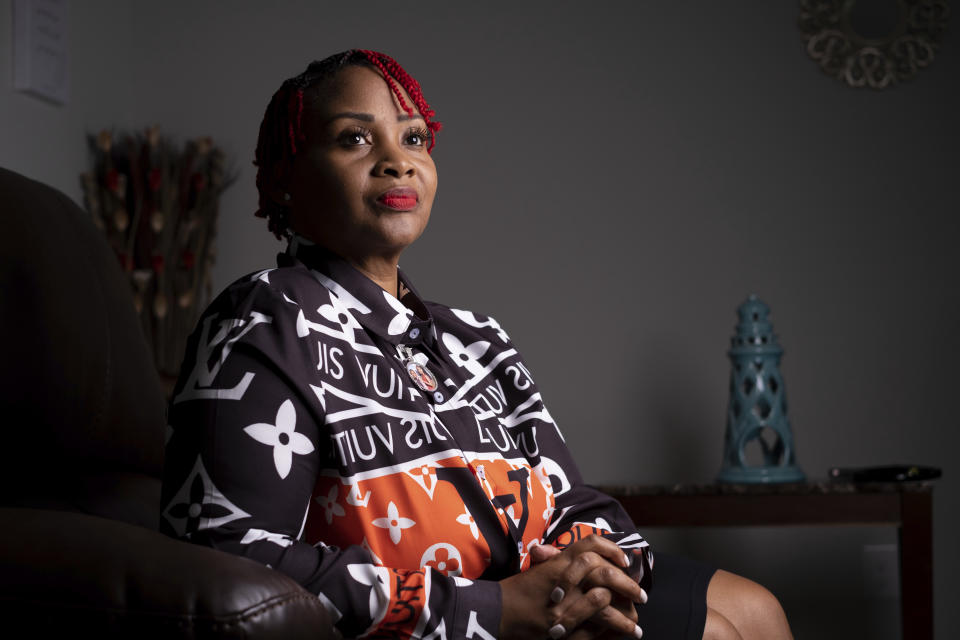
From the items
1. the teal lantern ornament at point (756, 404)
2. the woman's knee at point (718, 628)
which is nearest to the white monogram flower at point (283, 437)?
the woman's knee at point (718, 628)

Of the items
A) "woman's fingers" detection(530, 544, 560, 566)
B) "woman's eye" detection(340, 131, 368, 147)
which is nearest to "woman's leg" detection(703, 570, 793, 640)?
"woman's fingers" detection(530, 544, 560, 566)

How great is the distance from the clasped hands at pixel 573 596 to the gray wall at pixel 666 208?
1518mm

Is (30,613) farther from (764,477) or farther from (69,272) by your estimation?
(764,477)

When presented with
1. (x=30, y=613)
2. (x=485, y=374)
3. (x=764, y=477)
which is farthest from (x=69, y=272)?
(x=764, y=477)

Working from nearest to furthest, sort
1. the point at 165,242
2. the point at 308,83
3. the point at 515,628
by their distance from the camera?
the point at 515,628 → the point at 308,83 → the point at 165,242

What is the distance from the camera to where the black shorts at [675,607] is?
42.1 inches

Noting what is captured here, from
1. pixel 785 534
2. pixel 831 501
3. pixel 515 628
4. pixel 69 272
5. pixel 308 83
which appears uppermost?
pixel 308 83

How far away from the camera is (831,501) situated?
2010mm

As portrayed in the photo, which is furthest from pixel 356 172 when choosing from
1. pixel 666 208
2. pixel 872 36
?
pixel 872 36

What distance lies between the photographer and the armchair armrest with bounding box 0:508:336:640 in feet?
2.20

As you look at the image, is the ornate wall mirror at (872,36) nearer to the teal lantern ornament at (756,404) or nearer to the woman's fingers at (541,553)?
the teal lantern ornament at (756,404)

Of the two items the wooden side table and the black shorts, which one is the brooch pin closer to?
the black shorts

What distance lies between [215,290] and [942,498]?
1.92 metres

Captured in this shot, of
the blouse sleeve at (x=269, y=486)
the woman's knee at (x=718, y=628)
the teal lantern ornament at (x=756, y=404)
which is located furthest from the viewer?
the teal lantern ornament at (x=756, y=404)
